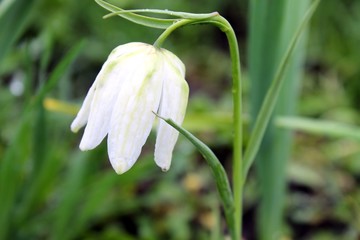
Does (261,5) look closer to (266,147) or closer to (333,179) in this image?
(266,147)

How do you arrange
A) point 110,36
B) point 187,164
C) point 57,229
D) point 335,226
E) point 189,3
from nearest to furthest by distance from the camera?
point 57,229 → point 335,226 → point 187,164 → point 110,36 → point 189,3

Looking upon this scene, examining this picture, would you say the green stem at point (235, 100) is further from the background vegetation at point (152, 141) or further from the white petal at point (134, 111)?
→ the background vegetation at point (152, 141)

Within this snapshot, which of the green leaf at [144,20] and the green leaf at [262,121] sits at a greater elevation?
the green leaf at [144,20]

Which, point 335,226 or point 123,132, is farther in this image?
point 335,226

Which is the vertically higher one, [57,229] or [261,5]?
[261,5]

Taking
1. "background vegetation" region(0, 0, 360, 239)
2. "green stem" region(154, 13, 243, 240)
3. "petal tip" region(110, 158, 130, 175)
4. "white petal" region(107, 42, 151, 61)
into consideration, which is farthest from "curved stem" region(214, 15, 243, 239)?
"background vegetation" region(0, 0, 360, 239)

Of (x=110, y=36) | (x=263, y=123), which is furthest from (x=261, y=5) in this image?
(x=110, y=36)

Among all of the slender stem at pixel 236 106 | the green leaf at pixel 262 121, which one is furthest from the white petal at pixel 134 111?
the green leaf at pixel 262 121

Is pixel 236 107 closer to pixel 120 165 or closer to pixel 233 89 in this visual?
pixel 233 89
